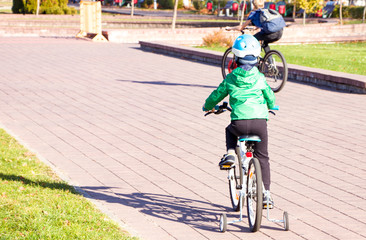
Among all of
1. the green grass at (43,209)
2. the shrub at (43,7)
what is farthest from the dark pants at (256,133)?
the shrub at (43,7)

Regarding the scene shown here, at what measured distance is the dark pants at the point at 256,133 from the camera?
16.0ft

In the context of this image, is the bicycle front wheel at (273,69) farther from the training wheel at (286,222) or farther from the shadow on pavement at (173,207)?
the training wheel at (286,222)

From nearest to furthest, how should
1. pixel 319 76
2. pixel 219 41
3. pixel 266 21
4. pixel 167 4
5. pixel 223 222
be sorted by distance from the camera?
1. pixel 223 222
2. pixel 266 21
3. pixel 319 76
4. pixel 219 41
5. pixel 167 4

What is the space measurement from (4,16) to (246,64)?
3254 centimetres

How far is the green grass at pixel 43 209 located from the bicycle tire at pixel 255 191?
40.4 inches

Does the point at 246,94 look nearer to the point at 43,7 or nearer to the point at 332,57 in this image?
the point at 332,57

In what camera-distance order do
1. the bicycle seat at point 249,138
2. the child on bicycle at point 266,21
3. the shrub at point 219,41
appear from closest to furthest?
the bicycle seat at point 249,138 < the child on bicycle at point 266,21 < the shrub at point 219,41

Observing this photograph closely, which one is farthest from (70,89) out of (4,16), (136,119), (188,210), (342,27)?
(4,16)

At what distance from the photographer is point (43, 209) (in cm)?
525

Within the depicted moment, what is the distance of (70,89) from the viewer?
12.6 meters

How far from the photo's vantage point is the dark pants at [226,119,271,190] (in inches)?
192

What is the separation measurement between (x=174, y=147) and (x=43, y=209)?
294 centimetres

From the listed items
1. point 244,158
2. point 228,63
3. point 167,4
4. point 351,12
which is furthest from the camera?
point 167,4

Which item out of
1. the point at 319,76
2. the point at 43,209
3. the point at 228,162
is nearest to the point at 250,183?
the point at 228,162
